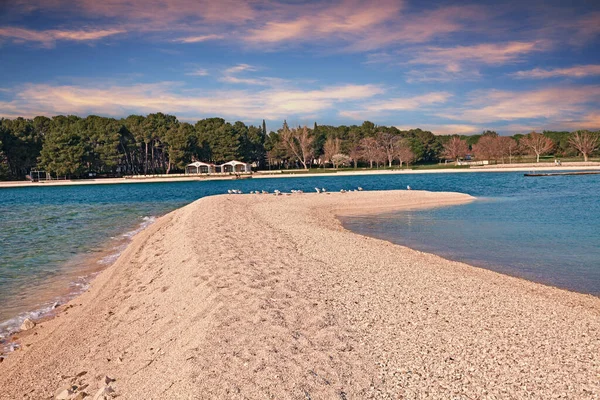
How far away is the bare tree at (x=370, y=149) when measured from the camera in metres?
110

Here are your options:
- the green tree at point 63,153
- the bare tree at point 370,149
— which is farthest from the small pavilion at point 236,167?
the green tree at point 63,153

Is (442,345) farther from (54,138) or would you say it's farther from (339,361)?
(54,138)

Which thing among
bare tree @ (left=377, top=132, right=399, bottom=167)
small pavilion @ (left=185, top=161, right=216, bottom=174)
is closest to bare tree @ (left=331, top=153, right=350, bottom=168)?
bare tree @ (left=377, top=132, right=399, bottom=167)

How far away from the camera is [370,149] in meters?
110

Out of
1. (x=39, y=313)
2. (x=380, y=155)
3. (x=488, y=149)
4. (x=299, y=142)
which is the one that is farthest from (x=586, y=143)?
(x=39, y=313)

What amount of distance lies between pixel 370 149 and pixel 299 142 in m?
17.8

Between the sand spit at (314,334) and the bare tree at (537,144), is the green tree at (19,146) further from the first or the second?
the bare tree at (537,144)

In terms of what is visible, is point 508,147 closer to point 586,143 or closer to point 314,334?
point 586,143

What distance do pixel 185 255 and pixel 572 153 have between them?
13094 centimetres

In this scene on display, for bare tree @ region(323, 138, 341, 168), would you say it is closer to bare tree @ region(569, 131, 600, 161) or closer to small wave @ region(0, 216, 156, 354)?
bare tree @ region(569, 131, 600, 161)

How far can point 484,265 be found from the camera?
1152cm

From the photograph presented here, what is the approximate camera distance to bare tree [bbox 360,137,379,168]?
110m

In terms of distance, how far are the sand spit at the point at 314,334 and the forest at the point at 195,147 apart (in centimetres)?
8972

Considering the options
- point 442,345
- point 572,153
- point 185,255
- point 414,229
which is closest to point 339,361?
point 442,345
